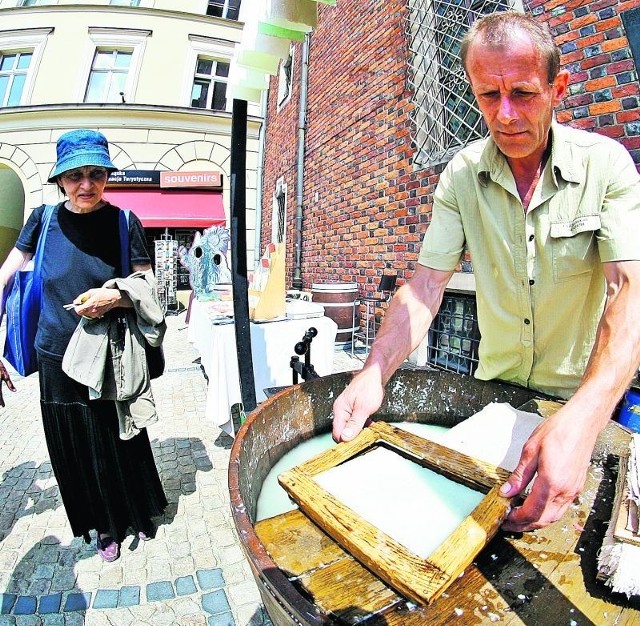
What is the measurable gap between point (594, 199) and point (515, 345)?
1.68 feet

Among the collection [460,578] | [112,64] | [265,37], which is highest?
[112,64]

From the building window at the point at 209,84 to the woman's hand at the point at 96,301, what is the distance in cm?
1346

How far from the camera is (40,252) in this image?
6.39 feet

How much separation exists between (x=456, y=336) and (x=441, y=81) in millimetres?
2779

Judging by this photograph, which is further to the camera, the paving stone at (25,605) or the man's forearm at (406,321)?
the paving stone at (25,605)

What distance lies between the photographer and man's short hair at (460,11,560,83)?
1057 millimetres

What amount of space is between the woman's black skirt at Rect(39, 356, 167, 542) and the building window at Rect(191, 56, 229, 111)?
13.5m

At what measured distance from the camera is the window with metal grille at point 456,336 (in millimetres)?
4074

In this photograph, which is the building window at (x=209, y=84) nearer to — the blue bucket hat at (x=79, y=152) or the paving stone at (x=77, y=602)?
the blue bucket hat at (x=79, y=152)

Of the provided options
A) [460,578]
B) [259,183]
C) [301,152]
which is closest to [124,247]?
[460,578]

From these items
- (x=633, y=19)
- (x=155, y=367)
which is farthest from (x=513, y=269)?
(x=155, y=367)

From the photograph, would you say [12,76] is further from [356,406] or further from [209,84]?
A: [356,406]

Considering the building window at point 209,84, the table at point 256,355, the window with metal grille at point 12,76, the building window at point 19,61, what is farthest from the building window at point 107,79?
the table at point 256,355

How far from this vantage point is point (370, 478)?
882 mm
